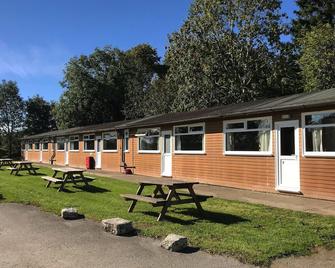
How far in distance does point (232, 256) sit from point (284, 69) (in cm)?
3118

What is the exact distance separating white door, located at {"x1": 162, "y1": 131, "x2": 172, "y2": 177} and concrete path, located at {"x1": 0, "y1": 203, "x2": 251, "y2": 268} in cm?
1149

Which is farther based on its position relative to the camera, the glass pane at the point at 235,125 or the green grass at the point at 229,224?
the glass pane at the point at 235,125

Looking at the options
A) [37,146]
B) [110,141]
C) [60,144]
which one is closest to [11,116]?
[37,146]

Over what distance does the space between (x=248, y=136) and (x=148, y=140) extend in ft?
27.2

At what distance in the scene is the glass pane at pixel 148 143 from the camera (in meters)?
22.4

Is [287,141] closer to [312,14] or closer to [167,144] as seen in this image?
[167,144]

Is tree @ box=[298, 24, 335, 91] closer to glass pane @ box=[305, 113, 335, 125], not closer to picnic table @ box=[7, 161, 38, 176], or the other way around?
glass pane @ box=[305, 113, 335, 125]

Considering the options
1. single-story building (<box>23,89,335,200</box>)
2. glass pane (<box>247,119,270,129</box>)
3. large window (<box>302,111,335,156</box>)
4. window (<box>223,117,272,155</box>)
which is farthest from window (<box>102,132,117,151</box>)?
large window (<box>302,111,335,156</box>)

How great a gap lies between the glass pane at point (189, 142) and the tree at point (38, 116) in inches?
2023

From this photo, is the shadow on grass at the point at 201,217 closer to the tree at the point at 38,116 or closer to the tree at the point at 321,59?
the tree at the point at 321,59

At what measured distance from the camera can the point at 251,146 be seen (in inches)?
622

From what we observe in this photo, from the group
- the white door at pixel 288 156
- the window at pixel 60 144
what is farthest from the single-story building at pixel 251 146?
the window at pixel 60 144

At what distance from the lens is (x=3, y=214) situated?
11.0 m

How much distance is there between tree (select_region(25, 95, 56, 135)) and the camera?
68875mm
